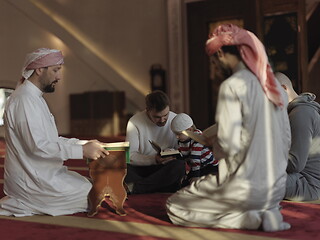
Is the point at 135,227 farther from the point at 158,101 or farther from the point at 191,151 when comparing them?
the point at 158,101

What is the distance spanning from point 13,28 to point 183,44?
3.72 m

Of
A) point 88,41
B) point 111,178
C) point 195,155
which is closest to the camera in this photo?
point 111,178

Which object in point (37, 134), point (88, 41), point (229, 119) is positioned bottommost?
point (37, 134)

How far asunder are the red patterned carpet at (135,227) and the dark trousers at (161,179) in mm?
559

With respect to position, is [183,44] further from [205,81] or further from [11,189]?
[11,189]

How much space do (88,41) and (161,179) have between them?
823cm

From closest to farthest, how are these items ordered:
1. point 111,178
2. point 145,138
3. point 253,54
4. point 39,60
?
point 253,54, point 111,178, point 39,60, point 145,138

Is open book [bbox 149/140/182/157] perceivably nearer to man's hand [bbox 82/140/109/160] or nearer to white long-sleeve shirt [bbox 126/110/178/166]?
white long-sleeve shirt [bbox 126/110/178/166]

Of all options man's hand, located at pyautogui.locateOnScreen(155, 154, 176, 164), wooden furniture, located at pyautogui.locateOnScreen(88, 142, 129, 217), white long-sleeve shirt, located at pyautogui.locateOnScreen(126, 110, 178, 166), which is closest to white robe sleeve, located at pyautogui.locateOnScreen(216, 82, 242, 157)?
wooden furniture, located at pyautogui.locateOnScreen(88, 142, 129, 217)

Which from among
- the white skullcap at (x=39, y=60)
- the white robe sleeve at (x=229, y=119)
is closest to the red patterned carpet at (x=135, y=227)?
the white robe sleeve at (x=229, y=119)

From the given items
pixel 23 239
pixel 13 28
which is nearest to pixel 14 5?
pixel 13 28

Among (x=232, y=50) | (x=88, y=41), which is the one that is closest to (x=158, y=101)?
(x=232, y=50)

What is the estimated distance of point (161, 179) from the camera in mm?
4762

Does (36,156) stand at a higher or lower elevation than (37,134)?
lower
